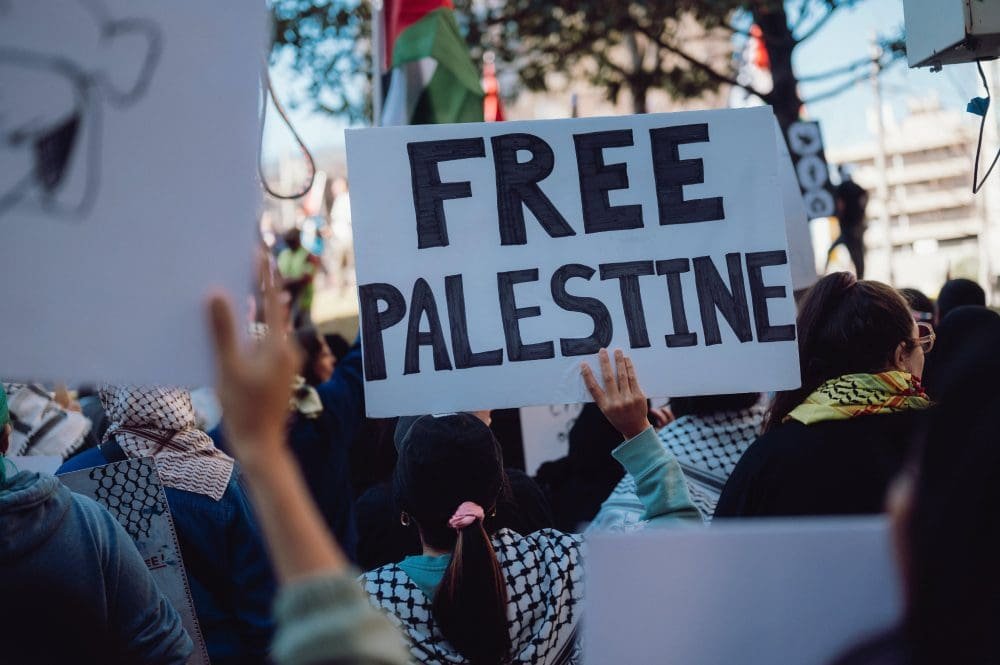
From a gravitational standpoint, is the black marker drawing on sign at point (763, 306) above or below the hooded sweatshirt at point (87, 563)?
above

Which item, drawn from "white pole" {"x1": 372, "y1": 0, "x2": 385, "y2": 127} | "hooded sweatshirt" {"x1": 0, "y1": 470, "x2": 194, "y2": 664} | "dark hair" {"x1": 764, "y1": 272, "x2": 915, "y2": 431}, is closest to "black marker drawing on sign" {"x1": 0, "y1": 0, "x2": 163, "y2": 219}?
"hooded sweatshirt" {"x1": 0, "y1": 470, "x2": 194, "y2": 664}

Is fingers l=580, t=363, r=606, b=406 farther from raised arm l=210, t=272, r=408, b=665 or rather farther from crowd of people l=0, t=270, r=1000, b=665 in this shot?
raised arm l=210, t=272, r=408, b=665

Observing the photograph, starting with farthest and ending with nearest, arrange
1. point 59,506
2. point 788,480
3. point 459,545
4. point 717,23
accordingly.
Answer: point 717,23 → point 788,480 → point 459,545 → point 59,506

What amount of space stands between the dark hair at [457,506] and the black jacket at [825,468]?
60 centimetres

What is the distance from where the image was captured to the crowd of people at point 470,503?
3.94 ft

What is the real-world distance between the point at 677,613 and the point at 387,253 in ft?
4.54

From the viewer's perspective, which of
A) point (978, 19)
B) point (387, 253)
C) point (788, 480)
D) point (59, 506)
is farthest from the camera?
point (978, 19)

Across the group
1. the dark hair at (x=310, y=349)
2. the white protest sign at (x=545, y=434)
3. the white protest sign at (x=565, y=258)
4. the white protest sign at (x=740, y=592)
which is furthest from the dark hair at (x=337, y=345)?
the white protest sign at (x=740, y=592)

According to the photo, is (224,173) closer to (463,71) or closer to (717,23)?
(463,71)

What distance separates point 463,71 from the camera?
5809 millimetres

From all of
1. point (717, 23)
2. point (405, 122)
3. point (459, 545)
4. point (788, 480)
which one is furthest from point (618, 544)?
point (717, 23)

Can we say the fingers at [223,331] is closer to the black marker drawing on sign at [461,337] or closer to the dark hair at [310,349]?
the black marker drawing on sign at [461,337]

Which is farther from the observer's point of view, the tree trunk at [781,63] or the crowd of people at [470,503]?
the tree trunk at [781,63]

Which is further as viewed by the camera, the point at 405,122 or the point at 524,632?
the point at 405,122
